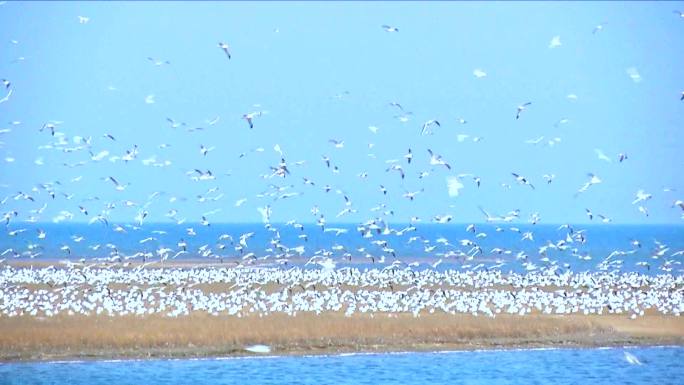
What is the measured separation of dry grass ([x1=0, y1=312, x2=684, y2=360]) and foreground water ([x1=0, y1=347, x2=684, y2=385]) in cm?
94

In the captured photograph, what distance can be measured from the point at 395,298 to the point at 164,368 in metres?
11.1

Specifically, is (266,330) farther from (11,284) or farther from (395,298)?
(11,284)

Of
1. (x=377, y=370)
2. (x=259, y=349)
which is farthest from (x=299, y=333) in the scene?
(x=377, y=370)

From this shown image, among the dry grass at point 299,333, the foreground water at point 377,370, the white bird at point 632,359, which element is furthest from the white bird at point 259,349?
the white bird at point 632,359

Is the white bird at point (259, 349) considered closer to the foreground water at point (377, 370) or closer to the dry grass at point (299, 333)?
the dry grass at point (299, 333)

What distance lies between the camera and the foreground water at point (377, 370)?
28.4 meters

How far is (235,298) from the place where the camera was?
38.3 meters

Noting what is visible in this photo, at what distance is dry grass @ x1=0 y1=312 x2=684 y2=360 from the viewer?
102 ft

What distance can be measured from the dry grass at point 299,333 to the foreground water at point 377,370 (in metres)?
0.94

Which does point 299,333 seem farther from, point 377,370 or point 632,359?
point 632,359

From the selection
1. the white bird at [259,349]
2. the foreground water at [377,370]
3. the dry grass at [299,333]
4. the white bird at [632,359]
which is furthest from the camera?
the white bird at [259,349]

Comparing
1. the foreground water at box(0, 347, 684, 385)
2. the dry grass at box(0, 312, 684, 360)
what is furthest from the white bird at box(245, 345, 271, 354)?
the foreground water at box(0, 347, 684, 385)

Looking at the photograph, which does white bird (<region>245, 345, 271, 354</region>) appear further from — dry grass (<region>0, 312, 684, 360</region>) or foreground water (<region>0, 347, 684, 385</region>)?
foreground water (<region>0, 347, 684, 385</region>)

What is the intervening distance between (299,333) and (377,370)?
3.84 m
